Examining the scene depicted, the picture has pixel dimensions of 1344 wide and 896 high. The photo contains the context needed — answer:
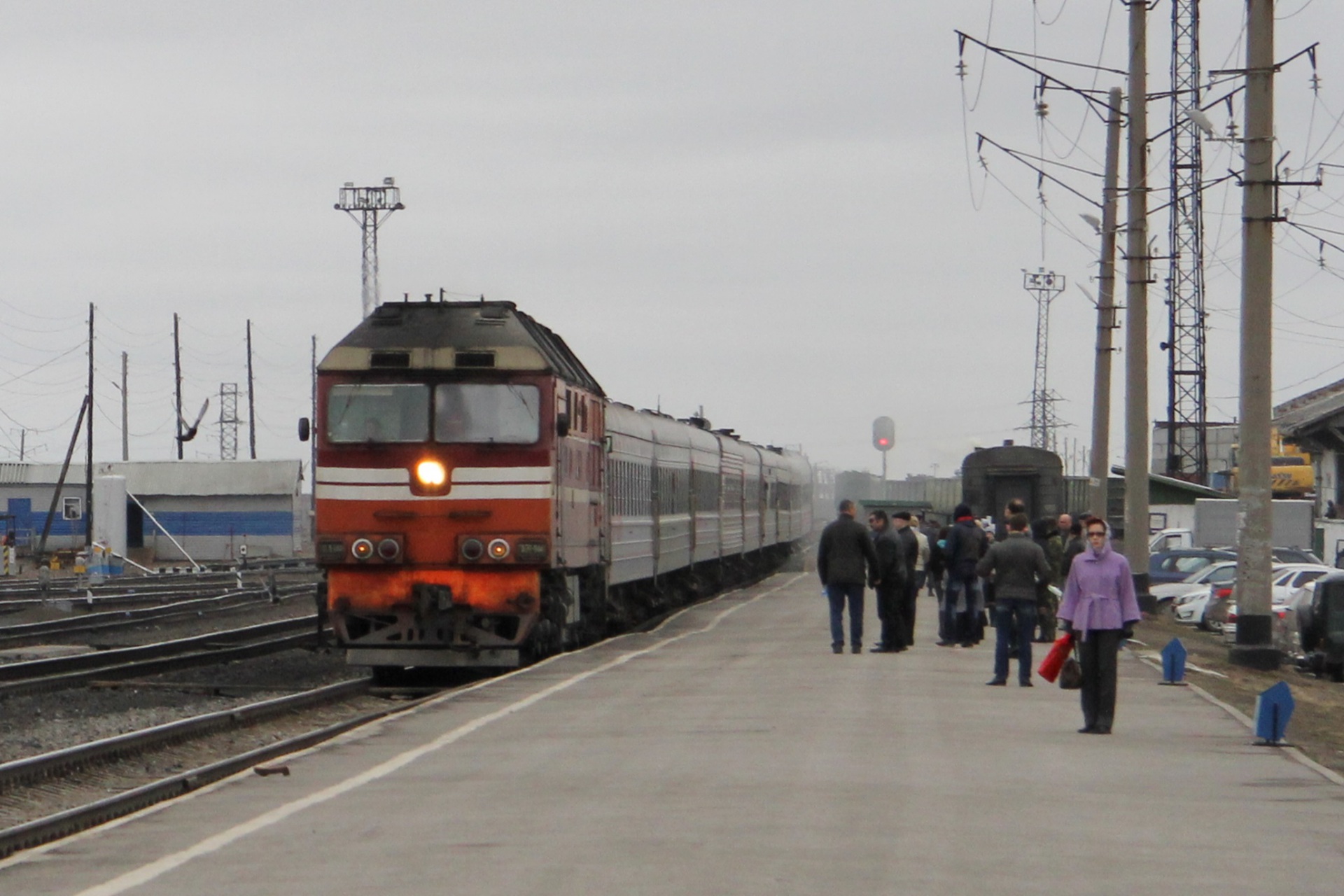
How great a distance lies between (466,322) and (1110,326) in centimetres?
2164

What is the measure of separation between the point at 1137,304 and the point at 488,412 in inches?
646

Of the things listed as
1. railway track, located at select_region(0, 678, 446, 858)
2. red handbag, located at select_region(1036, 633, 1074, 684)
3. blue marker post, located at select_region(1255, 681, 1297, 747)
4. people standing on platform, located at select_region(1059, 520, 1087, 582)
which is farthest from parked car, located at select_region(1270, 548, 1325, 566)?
blue marker post, located at select_region(1255, 681, 1297, 747)

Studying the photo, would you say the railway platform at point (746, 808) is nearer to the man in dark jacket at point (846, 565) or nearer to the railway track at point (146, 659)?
the man in dark jacket at point (846, 565)

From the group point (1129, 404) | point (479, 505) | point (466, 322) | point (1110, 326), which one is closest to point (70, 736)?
point (479, 505)

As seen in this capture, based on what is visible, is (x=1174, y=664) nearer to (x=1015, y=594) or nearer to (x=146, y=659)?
(x=1015, y=594)

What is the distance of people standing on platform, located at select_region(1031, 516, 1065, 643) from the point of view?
21170 millimetres

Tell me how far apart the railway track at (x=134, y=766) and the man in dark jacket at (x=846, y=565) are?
5.23 m

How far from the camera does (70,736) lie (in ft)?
53.2

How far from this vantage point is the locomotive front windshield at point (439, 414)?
20.5m

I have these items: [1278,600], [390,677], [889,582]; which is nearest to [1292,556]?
[1278,600]

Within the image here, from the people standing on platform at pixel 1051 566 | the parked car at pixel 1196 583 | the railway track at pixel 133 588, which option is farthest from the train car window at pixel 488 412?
the railway track at pixel 133 588

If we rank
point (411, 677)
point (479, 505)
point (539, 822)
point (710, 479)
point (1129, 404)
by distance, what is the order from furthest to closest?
point (710, 479), point (1129, 404), point (411, 677), point (479, 505), point (539, 822)

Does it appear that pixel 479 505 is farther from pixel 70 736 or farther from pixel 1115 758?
pixel 1115 758

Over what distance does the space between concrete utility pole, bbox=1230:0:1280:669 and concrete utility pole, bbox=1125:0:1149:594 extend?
10978mm
